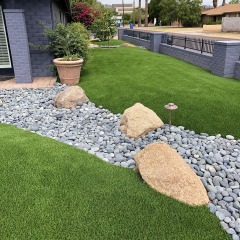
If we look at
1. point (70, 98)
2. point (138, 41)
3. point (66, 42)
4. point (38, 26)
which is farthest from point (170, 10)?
point (70, 98)

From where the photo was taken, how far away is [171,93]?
23.2ft

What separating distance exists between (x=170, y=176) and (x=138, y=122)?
1.92 m

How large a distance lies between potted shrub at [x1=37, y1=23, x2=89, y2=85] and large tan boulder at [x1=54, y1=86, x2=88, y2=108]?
170 cm

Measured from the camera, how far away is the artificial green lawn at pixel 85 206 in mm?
2818

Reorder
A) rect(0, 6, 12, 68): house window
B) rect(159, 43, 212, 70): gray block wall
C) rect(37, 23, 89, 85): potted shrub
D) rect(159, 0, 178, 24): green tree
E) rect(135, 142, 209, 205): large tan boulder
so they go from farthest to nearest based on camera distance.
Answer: rect(159, 0, 178, 24): green tree, rect(159, 43, 212, 70): gray block wall, rect(0, 6, 12, 68): house window, rect(37, 23, 89, 85): potted shrub, rect(135, 142, 209, 205): large tan boulder

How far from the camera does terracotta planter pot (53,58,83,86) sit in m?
8.16

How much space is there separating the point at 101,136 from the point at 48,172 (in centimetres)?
170

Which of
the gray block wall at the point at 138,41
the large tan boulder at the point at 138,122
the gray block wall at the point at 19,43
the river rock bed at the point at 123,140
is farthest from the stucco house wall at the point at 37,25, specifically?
the gray block wall at the point at 138,41

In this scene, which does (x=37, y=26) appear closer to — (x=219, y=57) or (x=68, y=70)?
(x=68, y=70)

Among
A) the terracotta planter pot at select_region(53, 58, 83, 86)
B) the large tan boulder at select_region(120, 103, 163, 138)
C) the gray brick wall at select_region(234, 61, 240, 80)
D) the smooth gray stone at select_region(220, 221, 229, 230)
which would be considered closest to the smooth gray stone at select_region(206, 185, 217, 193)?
the smooth gray stone at select_region(220, 221, 229, 230)

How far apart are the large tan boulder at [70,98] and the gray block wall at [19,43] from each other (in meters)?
2.59

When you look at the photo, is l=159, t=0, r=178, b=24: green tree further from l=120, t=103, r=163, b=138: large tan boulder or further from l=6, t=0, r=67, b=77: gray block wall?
l=120, t=103, r=163, b=138: large tan boulder

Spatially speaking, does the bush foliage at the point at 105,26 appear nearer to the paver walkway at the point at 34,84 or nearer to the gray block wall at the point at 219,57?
the gray block wall at the point at 219,57

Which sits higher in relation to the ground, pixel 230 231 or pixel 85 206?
pixel 85 206
